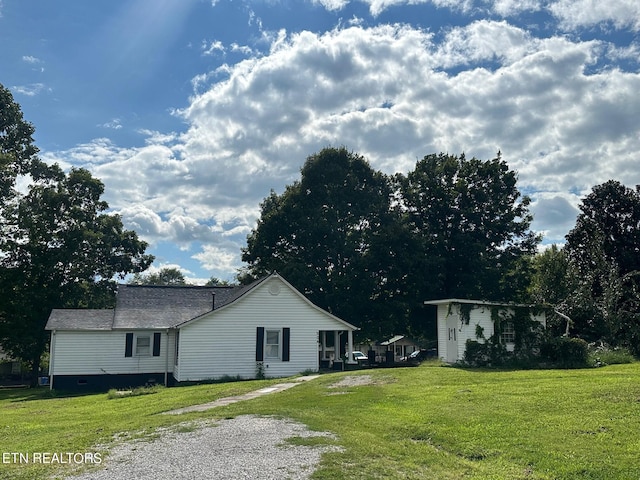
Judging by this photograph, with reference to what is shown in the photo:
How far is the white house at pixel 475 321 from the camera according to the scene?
78.4ft

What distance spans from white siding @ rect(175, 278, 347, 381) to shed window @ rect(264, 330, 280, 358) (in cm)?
27

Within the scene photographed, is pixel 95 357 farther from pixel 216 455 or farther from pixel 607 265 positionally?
pixel 607 265

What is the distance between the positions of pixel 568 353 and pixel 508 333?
3.02 meters

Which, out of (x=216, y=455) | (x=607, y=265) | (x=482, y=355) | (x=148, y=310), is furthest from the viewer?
(x=607, y=265)

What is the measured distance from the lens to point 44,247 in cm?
3334

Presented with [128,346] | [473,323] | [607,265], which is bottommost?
[128,346]

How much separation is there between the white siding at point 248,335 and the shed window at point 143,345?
8.08 feet

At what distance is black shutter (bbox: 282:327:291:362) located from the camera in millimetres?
25438

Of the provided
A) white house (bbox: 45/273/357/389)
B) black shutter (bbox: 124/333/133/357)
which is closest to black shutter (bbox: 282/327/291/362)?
white house (bbox: 45/273/357/389)

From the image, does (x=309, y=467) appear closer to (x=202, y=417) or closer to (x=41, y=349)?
(x=202, y=417)

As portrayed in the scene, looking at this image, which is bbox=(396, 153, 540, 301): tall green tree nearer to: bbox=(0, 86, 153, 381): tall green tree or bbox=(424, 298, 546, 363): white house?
bbox=(424, 298, 546, 363): white house
